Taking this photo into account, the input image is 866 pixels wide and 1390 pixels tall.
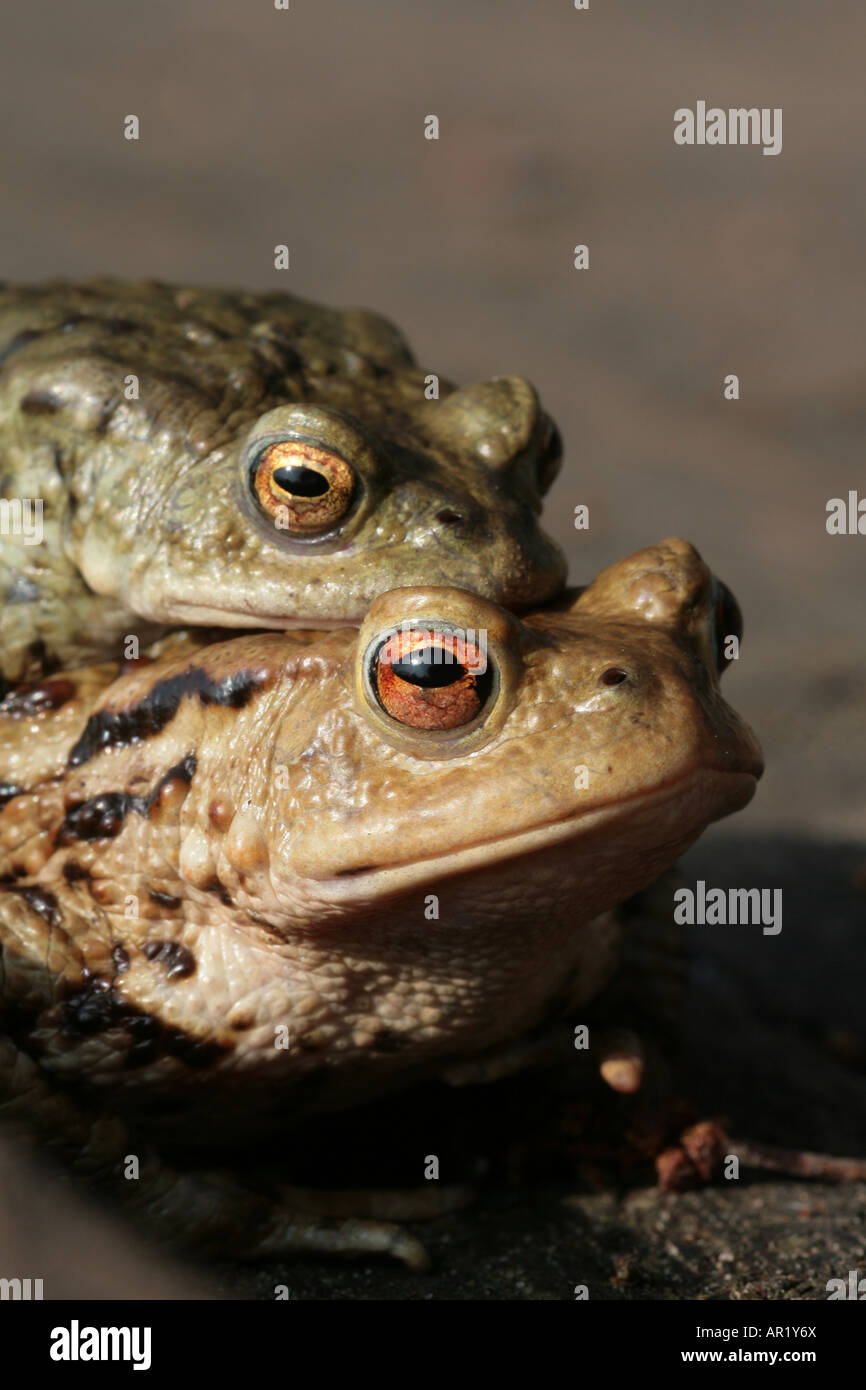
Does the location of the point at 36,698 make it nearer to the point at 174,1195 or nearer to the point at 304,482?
the point at 304,482

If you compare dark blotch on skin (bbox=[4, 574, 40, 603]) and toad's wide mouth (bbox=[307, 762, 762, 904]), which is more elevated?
dark blotch on skin (bbox=[4, 574, 40, 603])

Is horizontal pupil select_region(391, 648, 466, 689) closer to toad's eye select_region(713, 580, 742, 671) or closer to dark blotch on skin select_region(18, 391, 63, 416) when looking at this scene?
toad's eye select_region(713, 580, 742, 671)

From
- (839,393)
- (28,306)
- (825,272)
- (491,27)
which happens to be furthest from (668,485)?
(491,27)

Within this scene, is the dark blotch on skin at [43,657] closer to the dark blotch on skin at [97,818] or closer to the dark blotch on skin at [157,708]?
the dark blotch on skin at [157,708]

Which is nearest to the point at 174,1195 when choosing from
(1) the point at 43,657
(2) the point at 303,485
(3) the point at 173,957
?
(3) the point at 173,957

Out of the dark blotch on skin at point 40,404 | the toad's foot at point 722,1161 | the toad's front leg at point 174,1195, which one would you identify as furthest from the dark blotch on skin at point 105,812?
the toad's foot at point 722,1161

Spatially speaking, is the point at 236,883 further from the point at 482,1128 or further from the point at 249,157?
A: the point at 249,157

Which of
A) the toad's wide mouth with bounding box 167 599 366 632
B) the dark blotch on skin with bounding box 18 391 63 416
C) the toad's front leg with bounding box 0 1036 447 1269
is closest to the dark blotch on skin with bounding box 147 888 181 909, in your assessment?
the toad's front leg with bounding box 0 1036 447 1269
